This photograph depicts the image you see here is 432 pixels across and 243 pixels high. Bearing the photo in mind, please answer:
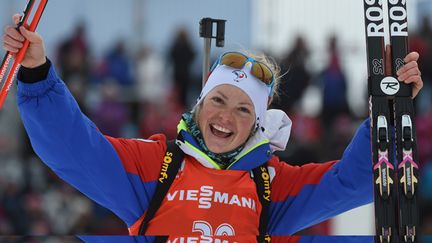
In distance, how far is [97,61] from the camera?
11.2 meters

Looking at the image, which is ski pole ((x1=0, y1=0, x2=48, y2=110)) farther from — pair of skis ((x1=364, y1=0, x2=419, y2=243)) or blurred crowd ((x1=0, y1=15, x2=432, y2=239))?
blurred crowd ((x1=0, y1=15, x2=432, y2=239))

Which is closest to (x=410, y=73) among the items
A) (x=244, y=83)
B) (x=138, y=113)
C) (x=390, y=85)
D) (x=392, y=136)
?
(x=390, y=85)

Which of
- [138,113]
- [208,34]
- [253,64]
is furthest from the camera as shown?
[138,113]

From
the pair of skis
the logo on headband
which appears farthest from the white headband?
the pair of skis

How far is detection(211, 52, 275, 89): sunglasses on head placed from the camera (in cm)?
466

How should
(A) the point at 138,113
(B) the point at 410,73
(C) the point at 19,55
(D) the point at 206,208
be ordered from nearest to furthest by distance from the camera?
1. (C) the point at 19,55
2. (B) the point at 410,73
3. (D) the point at 206,208
4. (A) the point at 138,113

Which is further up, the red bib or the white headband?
the white headband

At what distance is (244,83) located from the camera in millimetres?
4574

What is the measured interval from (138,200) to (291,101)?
5.81 m

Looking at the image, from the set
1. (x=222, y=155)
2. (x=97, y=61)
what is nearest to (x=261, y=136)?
(x=222, y=155)

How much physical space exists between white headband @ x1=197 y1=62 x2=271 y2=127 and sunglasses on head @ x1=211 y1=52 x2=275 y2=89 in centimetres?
A: 2

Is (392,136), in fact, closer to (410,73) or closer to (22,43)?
(410,73)

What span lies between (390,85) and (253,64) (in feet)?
2.24

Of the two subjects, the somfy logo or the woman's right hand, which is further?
the somfy logo
